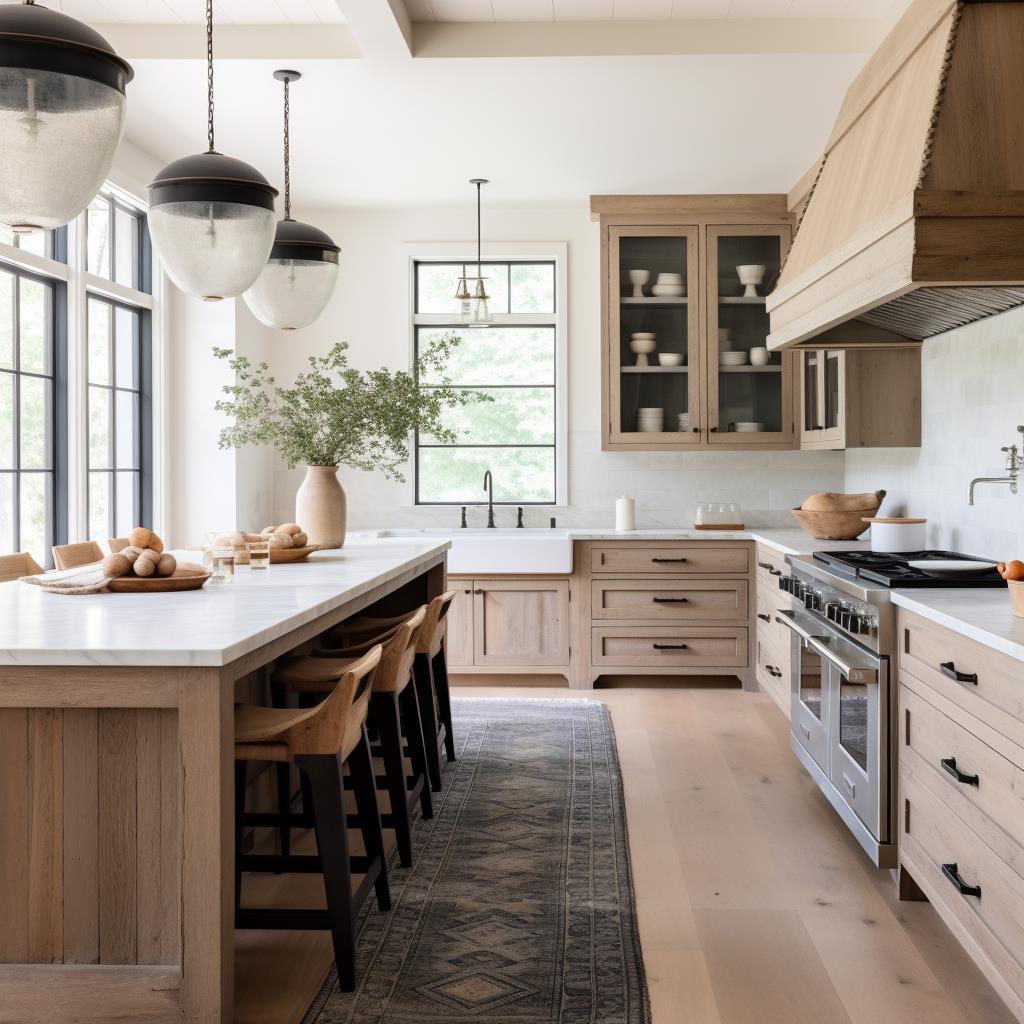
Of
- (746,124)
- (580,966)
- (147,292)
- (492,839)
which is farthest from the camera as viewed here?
(147,292)

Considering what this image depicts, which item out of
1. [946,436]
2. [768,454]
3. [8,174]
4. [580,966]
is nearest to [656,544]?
[768,454]

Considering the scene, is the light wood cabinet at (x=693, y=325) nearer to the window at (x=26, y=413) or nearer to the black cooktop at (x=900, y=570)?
the black cooktop at (x=900, y=570)

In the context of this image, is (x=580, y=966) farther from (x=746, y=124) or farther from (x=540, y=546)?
(x=746, y=124)

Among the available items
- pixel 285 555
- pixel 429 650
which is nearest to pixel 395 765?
pixel 429 650

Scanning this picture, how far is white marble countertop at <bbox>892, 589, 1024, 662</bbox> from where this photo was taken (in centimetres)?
224

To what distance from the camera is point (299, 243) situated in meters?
3.69

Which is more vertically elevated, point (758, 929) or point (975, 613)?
point (975, 613)

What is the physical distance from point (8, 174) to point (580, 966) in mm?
2069

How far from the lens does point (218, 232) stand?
8.79ft

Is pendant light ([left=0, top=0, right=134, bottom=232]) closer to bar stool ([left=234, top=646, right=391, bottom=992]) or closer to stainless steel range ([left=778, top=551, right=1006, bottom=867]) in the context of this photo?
bar stool ([left=234, top=646, right=391, bottom=992])

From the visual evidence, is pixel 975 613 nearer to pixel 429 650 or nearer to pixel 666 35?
pixel 429 650

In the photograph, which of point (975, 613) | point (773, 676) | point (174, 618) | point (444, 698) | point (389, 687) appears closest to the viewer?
point (174, 618)

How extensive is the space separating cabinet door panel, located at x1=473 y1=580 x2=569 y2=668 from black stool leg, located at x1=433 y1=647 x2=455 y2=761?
148 centimetres

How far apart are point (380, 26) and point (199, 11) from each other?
2.30 feet
